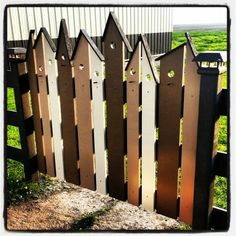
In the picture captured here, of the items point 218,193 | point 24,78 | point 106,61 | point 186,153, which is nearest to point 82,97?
point 106,61

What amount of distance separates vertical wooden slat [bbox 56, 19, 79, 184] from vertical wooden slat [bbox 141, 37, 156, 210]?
634 millimetres

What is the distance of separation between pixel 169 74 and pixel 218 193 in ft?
4.32

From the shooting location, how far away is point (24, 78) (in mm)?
2367

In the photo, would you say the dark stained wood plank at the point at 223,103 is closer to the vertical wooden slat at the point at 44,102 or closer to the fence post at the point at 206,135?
the fence post at the point at 206,135

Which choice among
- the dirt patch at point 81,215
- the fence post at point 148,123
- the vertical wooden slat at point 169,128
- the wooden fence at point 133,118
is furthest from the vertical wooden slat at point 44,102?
the vertical wooden slat at point 169,128

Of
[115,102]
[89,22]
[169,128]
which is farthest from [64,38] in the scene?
[89,22]

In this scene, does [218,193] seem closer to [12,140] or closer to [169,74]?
[169,74]

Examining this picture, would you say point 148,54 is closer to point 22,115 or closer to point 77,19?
point 22,115

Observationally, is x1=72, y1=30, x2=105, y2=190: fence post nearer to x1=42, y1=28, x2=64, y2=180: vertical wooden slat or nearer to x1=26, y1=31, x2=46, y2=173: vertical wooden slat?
x1=42, y1=28, x2=64, y2=180: vertical wooden slat

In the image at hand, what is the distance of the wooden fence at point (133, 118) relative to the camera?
1.65 metres

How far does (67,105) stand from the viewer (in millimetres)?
2236

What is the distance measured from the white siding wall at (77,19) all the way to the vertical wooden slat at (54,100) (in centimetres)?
301

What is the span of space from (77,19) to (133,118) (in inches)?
247

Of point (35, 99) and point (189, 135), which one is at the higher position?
point (35, 99)
